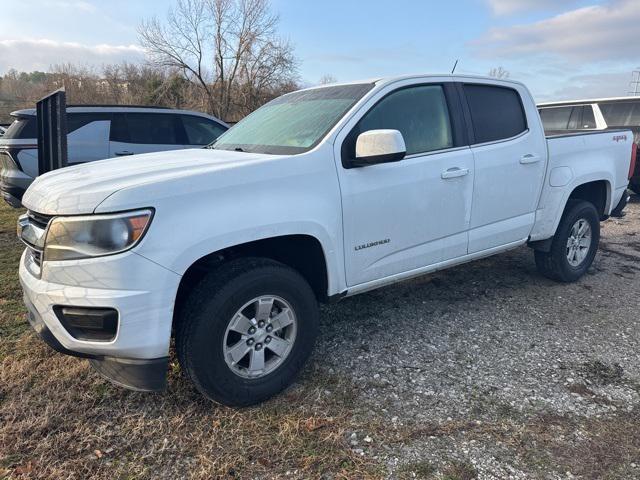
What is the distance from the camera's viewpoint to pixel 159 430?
2.53 metres

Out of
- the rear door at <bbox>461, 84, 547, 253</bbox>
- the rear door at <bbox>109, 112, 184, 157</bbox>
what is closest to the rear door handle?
the rear door at <bbox>461, 84, 547, 253</bbox>

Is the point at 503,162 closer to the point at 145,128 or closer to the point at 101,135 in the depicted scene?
the point at 145,128

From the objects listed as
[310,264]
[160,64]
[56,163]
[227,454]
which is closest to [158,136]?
[56,163]

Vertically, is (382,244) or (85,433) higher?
(382,244)

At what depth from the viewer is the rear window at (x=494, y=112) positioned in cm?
384

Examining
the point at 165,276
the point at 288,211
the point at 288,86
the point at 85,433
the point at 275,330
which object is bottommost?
the point at 85,433

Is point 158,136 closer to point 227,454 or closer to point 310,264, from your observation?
point 310,264

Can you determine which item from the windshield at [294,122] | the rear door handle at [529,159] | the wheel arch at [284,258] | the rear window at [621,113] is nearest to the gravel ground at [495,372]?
the wheel arch at [284,258]

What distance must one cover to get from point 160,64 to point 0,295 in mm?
25612

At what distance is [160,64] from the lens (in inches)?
1054

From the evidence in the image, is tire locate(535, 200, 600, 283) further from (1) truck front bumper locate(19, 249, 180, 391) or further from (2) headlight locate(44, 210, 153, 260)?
(2) headlight locate(44, 210, 153, 260)

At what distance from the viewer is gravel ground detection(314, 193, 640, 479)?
7.80 ft

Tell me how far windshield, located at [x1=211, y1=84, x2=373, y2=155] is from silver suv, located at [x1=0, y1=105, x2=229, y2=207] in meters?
3.92

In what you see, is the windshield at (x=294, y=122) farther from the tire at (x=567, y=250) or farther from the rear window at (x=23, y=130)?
the rear window at (x=23, y=130)
